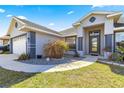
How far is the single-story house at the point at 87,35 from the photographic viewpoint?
11961 millimetres

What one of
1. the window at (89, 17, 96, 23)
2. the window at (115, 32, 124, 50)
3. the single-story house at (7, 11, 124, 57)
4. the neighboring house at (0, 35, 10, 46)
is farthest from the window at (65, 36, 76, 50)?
the neighboring house at (0, 35, 10, 46)

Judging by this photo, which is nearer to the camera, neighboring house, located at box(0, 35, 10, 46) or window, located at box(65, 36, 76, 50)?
window, located at box(65, 36, 76, 50)

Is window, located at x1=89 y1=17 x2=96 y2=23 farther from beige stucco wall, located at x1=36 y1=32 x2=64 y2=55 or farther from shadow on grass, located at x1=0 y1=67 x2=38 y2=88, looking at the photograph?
shadow on grass, located at x1=0 y1=67 x2=38 y2=88

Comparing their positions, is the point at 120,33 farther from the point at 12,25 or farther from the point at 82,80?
the point at 12,25

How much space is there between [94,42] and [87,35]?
1.28 meters

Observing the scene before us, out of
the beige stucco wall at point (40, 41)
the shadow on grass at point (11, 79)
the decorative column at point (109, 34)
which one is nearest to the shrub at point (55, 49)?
the beige stucco wall at point (40, 41)

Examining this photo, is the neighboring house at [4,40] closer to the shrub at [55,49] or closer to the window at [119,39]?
the shrub at [55,49]

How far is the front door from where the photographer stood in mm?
14602

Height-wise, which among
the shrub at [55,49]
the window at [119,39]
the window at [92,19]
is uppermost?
the window at [92,19]

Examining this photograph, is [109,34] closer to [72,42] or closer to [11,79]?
[72,42]

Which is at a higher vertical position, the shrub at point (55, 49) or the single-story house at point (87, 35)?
the single-story house at point (87, 35)

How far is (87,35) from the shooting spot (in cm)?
1570
